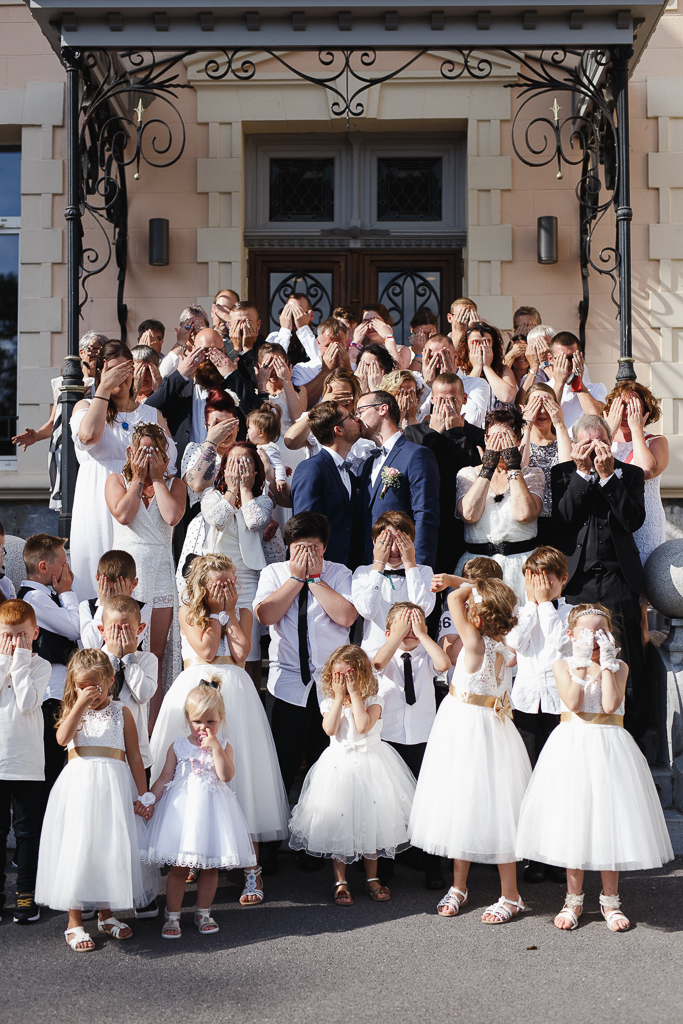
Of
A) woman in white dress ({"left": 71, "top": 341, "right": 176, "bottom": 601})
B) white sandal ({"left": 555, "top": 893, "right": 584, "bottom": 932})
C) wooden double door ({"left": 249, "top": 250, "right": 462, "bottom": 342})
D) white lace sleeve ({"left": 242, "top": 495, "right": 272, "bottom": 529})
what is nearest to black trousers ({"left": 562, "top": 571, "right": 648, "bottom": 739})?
white sandal ({"left": 555, "top": 893, "right": 584, "bottom": 932})

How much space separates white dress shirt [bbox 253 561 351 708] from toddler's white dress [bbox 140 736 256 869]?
0.76 m

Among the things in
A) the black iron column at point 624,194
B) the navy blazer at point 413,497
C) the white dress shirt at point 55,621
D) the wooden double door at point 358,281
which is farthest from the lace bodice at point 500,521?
the wooden double door at point 358,281

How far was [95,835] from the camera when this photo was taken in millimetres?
4414

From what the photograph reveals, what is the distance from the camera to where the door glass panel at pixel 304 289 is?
1038 centimetres

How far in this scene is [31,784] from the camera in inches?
191

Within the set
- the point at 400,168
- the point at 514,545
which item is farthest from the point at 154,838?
the point at 400,168

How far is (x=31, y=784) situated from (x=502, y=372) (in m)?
4.05

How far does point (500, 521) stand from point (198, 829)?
2300 millimetres

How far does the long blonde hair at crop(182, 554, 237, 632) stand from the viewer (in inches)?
197

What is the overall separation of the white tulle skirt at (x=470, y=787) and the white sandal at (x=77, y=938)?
141 centimetres

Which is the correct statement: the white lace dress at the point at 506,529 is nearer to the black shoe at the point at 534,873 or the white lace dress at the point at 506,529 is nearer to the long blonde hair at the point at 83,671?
the black shoe at the point at 534,873

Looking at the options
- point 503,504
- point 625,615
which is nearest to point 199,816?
point 503,504

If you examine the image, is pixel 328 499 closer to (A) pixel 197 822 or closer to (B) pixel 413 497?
(B) pixel 413 497

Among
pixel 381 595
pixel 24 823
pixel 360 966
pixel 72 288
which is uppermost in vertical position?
pixel 72 288
